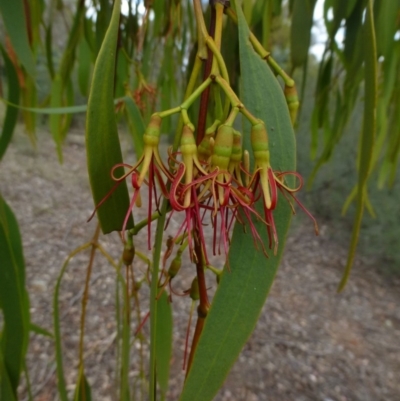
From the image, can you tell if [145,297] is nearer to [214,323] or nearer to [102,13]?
[102,13]

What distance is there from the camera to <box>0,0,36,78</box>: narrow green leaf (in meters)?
0.34

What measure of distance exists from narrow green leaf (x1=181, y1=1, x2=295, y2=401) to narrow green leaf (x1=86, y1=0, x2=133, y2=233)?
0.08 meters

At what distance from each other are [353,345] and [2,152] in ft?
4.50

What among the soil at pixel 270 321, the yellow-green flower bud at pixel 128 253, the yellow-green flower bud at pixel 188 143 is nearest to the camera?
the yellow-green flower bud at pixel 188 143

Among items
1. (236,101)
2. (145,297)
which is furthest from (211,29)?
(145,297)

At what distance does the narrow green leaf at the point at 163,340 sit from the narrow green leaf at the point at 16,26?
11.3 inches

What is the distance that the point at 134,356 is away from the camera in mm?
1261

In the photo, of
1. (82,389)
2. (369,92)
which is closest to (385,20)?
(369,92)

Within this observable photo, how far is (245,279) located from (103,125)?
0.12m

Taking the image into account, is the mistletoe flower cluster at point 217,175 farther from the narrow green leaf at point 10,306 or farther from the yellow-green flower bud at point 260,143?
the narrow green leaf at point 10,306

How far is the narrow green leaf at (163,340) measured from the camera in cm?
50

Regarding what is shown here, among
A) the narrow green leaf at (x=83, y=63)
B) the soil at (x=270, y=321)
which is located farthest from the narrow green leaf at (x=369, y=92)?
the soil at (x=270, y=321)

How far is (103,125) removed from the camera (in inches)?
9.6

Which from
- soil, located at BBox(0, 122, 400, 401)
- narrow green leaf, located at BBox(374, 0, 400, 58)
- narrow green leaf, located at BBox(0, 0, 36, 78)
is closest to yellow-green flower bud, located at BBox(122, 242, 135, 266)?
narrow green leaf, located at BBox(0, 0, 36, 78)
